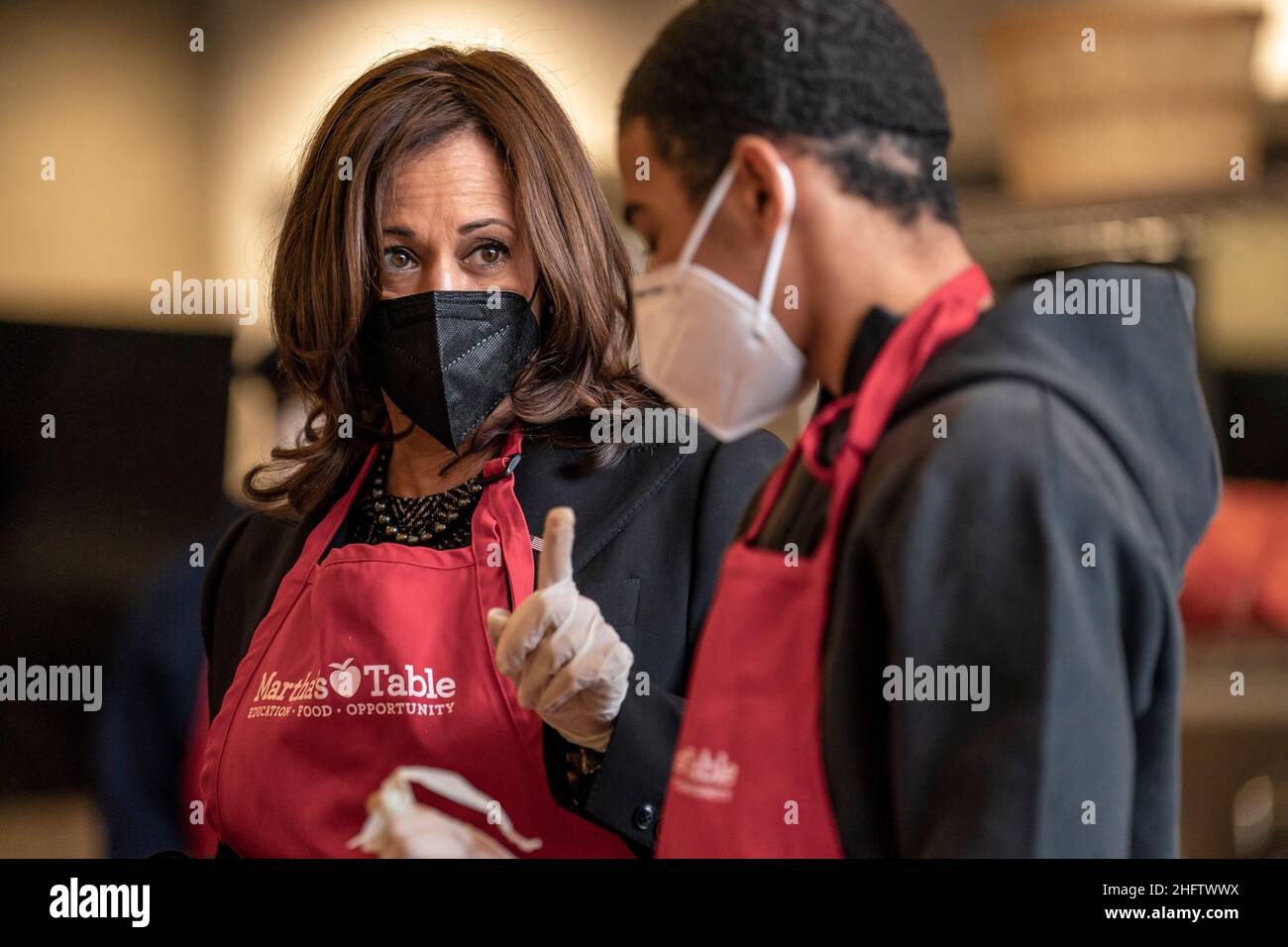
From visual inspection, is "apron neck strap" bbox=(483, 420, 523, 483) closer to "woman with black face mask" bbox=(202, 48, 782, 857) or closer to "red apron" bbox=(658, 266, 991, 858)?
"woman with black face mask" bbox=(202, 48, 782, 857)

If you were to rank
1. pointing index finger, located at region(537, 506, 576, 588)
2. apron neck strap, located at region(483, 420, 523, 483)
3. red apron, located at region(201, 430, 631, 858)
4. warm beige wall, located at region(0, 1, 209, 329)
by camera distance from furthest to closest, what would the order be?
warm beige wall, located at region(0, 1, 209, 329), apron neck strap, located at region(483, 420, 523, 483), red apron, located at region(201, 430, 631, 858), pointing index finger, located at region(537, 506, 576, 588)

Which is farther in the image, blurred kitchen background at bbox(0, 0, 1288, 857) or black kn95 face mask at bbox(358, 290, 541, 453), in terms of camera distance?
blurred kitchen background at bbox(0, 0, 1288, 857)

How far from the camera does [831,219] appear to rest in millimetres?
789

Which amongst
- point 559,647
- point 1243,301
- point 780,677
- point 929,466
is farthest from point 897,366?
point 1243,301

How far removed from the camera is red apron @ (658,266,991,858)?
787 mm

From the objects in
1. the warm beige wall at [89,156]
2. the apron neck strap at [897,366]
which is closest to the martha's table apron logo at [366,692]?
the apron neck strap at [897,366]

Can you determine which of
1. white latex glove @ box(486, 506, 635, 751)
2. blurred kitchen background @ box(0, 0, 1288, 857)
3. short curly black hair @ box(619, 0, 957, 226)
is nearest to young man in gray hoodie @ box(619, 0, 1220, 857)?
short curly black hair @ box(619, 0, 957, 226)

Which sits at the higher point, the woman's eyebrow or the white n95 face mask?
the woman's eyebrow

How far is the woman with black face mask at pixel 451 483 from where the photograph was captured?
1.13 metres

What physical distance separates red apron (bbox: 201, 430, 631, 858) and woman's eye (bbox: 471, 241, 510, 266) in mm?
170
